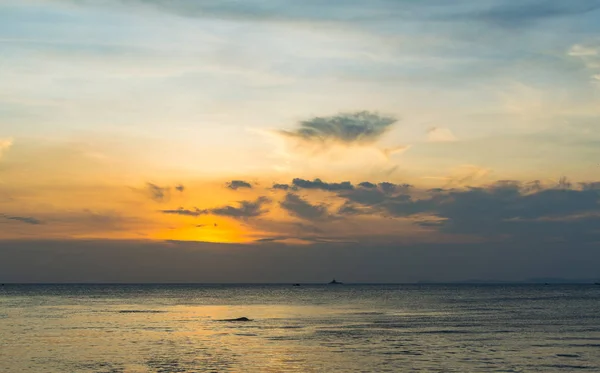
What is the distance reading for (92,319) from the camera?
109 m

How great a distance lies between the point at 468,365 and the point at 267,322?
54078mm

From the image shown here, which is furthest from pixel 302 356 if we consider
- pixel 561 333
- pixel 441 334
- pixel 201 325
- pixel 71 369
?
pixel 201 325

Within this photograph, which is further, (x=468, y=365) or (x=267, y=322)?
(x=267, y=322)

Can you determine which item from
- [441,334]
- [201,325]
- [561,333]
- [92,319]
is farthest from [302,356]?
[92,319]

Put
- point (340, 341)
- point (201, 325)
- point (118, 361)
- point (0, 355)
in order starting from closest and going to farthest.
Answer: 1. point (118, 361)
2. point (0, 355)
3. point (340, 341)
4. point (201, 325)

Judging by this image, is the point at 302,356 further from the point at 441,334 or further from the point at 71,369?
the point at 441,334

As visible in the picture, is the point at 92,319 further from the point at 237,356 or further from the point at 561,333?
the point at 561,333

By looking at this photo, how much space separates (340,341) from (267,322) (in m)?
32.8

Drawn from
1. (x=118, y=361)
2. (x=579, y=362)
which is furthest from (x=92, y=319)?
(x=579, y=362)

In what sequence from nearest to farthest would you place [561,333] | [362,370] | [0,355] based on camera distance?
[362,370] < [0,355] < [561,333]

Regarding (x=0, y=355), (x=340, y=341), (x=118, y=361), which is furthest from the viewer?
(x=340, y=341)

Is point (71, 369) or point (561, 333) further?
point (561, 333)

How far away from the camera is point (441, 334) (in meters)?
77.4

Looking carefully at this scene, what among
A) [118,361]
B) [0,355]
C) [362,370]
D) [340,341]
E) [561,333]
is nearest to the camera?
[362,370]
